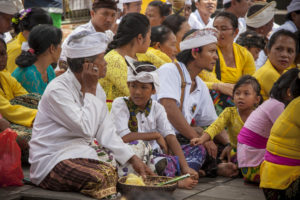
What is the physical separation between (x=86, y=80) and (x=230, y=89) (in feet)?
8.15

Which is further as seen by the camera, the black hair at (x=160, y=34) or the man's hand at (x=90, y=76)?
the black hair at (x=160, y=34)

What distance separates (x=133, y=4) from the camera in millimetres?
7750

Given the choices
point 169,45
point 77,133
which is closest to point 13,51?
point 169,45

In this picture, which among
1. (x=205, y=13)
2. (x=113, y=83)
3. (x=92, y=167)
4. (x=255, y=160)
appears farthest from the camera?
(x=205, y=13)

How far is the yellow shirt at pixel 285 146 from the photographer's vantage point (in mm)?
3555

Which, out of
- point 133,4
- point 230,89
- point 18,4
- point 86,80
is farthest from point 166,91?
point 133,4

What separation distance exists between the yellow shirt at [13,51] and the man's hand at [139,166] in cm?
236

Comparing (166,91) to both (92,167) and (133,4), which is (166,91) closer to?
(92,167)

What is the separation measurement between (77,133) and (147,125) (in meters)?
1.00

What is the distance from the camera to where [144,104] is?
4621 mm

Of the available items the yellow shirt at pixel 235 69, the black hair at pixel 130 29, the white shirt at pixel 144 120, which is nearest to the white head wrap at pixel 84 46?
the white shirt at pixel 144 120

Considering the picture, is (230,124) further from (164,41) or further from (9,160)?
(9,160)

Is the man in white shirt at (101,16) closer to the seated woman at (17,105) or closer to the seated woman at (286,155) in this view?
the seated woman at (17,105)

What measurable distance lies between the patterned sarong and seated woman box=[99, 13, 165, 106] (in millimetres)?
1377
